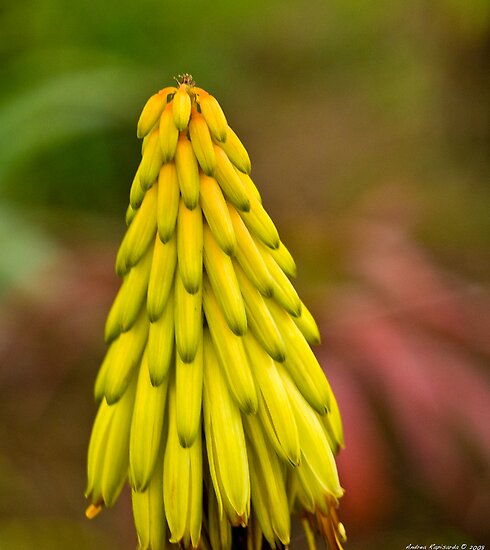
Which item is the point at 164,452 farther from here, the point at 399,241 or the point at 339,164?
the point at 339,164

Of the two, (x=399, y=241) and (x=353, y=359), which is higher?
(x=399, y=241)

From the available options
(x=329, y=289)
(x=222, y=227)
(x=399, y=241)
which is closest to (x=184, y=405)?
(x=222, y=227)

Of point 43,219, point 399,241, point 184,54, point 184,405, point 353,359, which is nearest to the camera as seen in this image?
point 184,405

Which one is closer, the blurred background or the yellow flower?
the yellow flower

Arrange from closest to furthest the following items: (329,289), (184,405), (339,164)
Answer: (184,405)
(329,289)
(339,164)

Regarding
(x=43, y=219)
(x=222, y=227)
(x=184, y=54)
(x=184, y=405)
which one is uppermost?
(x=184, y=54)

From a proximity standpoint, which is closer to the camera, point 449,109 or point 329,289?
point 329,289

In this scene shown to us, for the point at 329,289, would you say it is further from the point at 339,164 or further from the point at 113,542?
the point at 339,164
